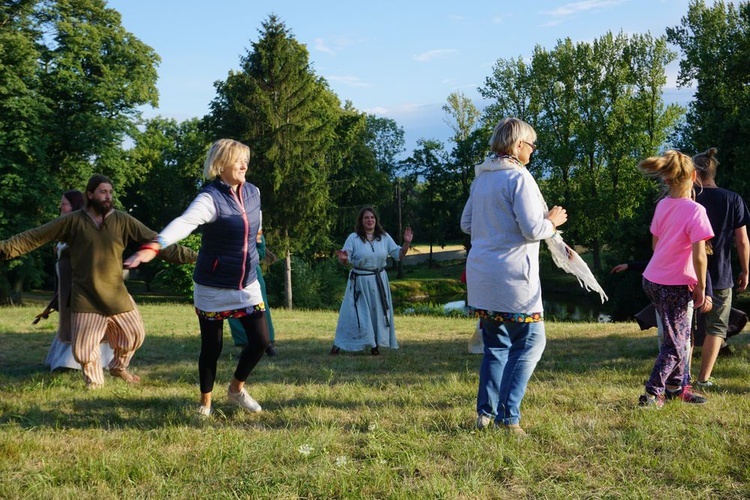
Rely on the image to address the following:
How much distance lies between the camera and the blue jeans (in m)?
4.71

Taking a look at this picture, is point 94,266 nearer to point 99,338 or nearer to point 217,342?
point 99,338

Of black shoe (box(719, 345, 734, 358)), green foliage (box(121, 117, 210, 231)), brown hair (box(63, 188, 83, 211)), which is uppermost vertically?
green foliage (box(121, 117, 210, 231))

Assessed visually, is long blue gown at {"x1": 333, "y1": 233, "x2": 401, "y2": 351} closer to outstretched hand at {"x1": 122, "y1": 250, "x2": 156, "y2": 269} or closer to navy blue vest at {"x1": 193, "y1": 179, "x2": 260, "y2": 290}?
navy blue vest at {"x1": 193, "y1": 179, "x2": 260, "y2": 290}

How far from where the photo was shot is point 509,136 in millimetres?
4723

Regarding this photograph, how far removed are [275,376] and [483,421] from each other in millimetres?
3100

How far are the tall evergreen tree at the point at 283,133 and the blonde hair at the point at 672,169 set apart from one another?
2667 centimetres

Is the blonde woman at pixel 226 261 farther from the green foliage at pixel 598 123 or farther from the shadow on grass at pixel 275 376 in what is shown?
the green foliage at pixel 598 123

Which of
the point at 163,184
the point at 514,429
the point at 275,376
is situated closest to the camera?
the point at 514,429

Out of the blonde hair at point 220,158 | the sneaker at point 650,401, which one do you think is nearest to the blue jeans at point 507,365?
the sneaker at point 650,401

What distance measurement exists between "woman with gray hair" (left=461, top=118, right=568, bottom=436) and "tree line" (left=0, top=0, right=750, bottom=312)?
23920mm

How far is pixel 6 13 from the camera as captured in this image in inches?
1072

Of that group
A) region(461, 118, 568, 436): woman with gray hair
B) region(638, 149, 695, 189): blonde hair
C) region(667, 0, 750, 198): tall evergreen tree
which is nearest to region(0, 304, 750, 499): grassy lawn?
region(461, 118, 568, 436): woman with gray hair

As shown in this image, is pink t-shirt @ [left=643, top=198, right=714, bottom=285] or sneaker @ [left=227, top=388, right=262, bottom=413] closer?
pink t-shirt @ [left=643, top=198, right=714, bottom=285]

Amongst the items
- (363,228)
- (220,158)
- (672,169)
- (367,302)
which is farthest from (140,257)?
(367,302)
